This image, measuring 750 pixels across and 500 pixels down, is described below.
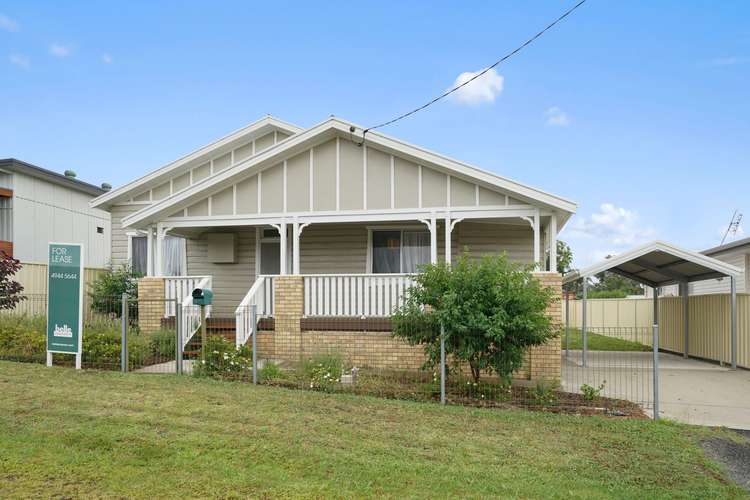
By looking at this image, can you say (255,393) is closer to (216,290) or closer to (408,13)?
(216,290)

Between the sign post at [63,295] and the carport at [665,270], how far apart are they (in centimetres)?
980

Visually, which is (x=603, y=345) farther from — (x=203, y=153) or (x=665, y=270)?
(x=203, y=153)

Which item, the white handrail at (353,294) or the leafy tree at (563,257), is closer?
the white handrail at (353,294)

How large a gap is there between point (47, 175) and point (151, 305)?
11122mm

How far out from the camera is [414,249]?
15133mm

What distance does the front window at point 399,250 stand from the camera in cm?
1506

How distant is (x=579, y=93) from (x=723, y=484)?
414 inches

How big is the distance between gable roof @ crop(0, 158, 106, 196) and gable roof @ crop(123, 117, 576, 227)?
29.9 ft

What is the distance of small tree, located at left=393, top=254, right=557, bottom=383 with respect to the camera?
31.4 ft

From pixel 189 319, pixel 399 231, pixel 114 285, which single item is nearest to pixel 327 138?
pixel 399 231

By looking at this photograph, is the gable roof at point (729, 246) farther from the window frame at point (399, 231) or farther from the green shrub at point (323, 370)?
the green shrub at point (323, 370)

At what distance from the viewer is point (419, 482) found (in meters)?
5.85

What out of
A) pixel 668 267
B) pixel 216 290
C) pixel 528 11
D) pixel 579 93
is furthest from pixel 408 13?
pixel 668 267

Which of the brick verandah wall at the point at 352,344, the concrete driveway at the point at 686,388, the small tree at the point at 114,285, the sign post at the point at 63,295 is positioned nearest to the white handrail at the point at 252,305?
the brick verandah wall at the point at 352,344
